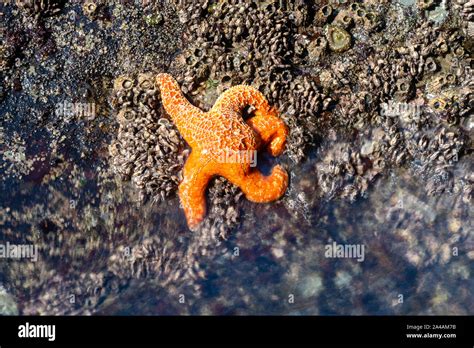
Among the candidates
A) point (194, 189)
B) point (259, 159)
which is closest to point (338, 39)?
point (259, 159)

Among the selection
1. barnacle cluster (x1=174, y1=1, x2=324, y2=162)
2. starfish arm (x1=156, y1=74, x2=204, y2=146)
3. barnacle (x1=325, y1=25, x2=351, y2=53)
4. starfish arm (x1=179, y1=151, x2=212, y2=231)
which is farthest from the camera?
barnacle (x1=325, y1=25, x2=351, y2=53)

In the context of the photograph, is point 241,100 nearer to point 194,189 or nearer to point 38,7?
point 194,189

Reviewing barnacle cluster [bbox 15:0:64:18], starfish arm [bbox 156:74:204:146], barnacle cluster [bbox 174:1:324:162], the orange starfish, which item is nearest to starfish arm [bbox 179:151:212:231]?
the orange starfish

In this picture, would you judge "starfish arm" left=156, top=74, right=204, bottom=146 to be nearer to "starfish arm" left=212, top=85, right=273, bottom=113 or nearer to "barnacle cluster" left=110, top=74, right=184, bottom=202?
"barnacle cluster" left=110, top=74, right=184, bottom=202

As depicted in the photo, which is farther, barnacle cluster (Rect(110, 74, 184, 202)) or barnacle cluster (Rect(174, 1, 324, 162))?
barnacle cluster (Rect(174, 1, 324, 162))

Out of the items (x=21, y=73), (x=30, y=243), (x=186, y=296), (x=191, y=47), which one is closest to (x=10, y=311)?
(x=30, y=243)

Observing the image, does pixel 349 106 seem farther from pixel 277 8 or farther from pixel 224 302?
pixel 224 302

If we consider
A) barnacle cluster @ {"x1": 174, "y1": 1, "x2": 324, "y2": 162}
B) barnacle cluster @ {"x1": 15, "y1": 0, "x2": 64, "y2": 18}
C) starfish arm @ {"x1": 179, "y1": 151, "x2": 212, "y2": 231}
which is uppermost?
barnacle cluster @ {"x1": 15, "y1": 0, "x2": 64, "y2": 18}
